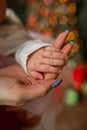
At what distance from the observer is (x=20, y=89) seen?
453mm

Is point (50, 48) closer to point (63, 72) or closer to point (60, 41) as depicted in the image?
point (60, 41)

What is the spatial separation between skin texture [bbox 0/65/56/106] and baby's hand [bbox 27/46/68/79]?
0.6 inches

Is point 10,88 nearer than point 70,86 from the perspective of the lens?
Yes

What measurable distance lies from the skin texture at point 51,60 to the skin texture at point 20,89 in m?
0.01

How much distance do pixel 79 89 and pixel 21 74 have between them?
0.70m

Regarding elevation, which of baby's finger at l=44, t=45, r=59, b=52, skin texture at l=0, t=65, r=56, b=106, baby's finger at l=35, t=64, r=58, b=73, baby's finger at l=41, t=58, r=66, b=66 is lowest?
skin texture at l=0, t=65, r=56, b=106

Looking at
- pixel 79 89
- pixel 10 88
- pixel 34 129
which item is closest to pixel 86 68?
pixel 79 89

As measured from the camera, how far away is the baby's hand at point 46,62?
481 millimetres

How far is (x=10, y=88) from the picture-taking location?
46 centimetres

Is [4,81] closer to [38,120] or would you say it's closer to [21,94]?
[21,94]

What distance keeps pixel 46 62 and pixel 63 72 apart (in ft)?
0.63

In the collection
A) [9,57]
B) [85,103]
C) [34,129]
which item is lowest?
[85,103]

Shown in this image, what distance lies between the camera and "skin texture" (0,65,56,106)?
451mm

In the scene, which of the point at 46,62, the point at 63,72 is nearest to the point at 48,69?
the point at 46,62
